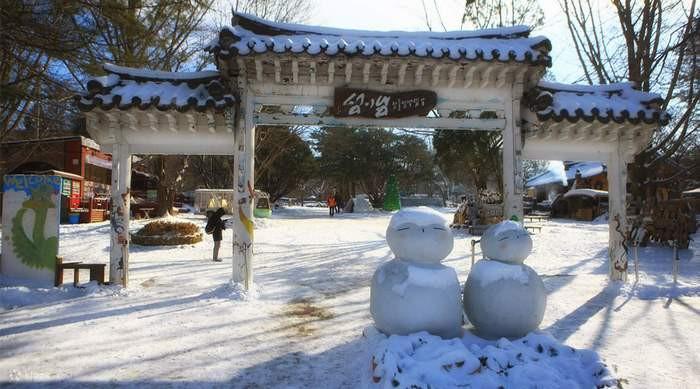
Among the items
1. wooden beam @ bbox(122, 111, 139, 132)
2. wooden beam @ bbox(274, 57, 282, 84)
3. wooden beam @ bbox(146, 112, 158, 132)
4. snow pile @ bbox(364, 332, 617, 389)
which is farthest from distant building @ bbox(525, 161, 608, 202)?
snow pile @ bbox(364, 332, 617, 389)

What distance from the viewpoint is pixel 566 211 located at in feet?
93.8

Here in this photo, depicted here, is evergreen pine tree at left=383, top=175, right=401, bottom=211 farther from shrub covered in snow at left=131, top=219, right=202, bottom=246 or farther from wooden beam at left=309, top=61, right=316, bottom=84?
wooden beam at left=309, top=61, right=316, bottom=84

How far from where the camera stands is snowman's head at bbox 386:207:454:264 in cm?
348

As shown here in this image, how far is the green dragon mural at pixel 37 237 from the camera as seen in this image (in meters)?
7.17

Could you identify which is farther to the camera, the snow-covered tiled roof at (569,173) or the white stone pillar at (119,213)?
the snow-covered tiled roof at (569,173)

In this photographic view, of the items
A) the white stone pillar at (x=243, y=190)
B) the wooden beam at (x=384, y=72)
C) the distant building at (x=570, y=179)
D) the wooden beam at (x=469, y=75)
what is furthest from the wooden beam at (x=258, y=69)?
the distant building at (x=570, y=179)

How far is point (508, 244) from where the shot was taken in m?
3.61

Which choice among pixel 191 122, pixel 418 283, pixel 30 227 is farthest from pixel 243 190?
pixel 418 283

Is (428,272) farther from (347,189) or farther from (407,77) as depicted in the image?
(347,189)

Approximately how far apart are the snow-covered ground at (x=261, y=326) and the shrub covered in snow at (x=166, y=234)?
2463 mm

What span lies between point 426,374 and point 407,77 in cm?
495

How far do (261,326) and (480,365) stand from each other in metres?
3.23

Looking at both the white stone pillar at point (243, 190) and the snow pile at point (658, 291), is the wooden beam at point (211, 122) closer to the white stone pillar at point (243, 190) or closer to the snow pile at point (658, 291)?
the white stone pillar at point (243, 190)

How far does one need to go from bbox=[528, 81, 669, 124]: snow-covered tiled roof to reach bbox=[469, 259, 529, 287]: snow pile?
3817 mm
